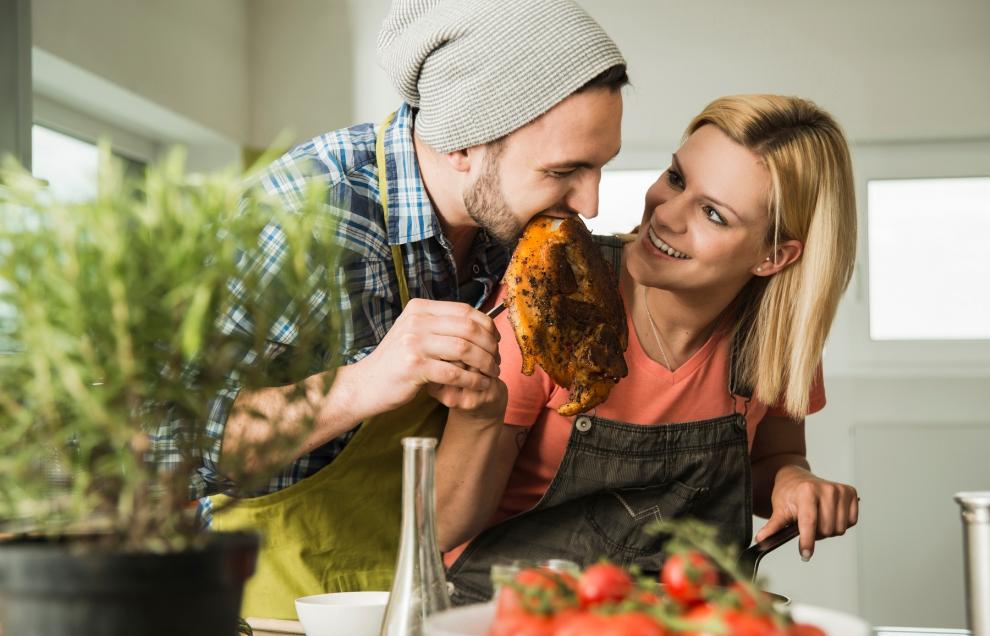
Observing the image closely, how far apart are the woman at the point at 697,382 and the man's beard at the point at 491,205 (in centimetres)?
16

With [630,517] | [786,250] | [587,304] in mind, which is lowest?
[630,517]

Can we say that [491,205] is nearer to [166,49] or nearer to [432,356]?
[432,356]

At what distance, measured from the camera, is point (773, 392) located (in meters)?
1.67

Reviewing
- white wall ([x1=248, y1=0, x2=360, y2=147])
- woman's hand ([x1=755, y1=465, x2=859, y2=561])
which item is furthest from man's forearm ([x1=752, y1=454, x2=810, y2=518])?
white wall ([x1=248, y1=0, x2=360, y2=147])

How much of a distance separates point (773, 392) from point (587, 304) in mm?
485

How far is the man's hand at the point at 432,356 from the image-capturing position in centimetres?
110

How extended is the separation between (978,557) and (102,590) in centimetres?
70

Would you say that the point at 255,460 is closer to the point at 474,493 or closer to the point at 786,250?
the point at 474,493

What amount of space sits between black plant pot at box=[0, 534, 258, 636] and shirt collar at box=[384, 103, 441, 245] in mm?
962

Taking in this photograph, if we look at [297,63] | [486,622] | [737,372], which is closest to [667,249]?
[737,372]

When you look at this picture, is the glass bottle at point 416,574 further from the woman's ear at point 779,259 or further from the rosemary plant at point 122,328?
the woman's ear at point 779,259

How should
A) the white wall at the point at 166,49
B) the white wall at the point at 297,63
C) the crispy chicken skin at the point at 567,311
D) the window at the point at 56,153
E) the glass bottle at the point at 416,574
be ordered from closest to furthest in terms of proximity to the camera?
the glass bottle at the point at 416,574 → the crispy chicken skin at the point at 567,311 → the white wall at the point at 166,49 → the window at the point at 56,153 → the white wall at the point at 297,63

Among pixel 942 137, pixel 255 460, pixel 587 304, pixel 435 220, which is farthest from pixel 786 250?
pixel 942 137

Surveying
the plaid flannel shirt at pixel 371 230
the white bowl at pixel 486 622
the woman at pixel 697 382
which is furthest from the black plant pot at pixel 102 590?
the woman at pixel 697 382
